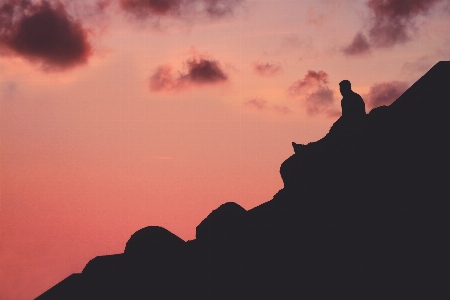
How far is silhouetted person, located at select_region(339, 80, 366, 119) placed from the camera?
30.6m

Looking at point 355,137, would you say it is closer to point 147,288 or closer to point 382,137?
point 382,137

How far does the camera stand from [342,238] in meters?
17.3

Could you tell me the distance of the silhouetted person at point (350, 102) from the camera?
3064 centimetres

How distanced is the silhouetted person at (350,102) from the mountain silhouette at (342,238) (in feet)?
34.4

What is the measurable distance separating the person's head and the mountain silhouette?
11.3m

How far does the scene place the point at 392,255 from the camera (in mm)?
15727

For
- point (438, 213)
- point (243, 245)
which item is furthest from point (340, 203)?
point (243, 245)

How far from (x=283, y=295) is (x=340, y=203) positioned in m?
3.77

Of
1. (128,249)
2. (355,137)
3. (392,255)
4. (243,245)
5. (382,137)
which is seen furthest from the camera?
(128,249)

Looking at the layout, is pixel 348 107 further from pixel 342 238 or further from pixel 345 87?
pixel 342 238

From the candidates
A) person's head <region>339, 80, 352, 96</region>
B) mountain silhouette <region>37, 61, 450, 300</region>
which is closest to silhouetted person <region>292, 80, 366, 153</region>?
person's head <region>339, 80, 352, 96</region>

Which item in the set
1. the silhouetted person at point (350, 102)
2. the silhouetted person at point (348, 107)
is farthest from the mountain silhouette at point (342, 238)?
the silhouetted person at point (350, 102)

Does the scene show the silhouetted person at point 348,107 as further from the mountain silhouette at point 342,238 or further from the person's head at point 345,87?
the mountain silhouette at point 342,238

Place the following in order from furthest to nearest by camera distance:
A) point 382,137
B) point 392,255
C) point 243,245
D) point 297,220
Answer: point 243,245
point 297,220
point 382,137
point 392,255
